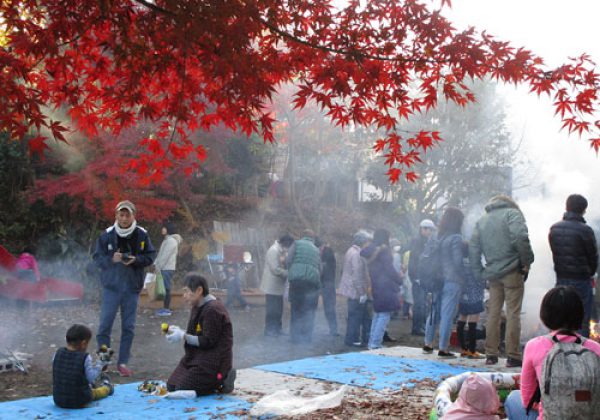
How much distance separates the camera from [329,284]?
38.9 feet

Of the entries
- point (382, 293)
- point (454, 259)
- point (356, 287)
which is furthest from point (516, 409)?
point (356, 287)

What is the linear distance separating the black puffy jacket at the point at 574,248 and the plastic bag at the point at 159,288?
8614 millimetres

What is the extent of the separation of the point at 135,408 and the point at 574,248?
16.6ft

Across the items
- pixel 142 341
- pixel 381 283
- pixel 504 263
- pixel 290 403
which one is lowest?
pixel 142 341

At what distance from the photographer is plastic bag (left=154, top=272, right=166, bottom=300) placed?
1405 centimetres

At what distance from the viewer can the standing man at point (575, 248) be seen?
762 cm

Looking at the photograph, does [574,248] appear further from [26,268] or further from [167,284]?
[26,268]

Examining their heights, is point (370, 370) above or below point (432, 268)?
below

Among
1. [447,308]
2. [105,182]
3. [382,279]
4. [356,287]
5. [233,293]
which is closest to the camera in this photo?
A: [447,308]

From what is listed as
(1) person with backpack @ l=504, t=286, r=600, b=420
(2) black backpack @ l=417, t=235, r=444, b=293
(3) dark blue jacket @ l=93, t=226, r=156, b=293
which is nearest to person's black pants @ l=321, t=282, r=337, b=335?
(2) black backpack @ l=417, t=235, r=444, b=293

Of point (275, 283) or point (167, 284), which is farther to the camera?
point (167, 284)

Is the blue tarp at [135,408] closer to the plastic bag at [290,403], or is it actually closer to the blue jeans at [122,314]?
the plastic bag at [290,403]

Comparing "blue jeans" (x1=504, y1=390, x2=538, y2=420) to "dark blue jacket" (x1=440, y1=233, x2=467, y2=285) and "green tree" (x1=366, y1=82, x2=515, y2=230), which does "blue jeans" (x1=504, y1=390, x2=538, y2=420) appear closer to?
"dark blue jacket" (x1=440, y1=233, x2=467, y2=285)

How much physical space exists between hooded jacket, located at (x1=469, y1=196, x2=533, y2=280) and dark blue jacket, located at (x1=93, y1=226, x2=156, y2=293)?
12.9 feet
